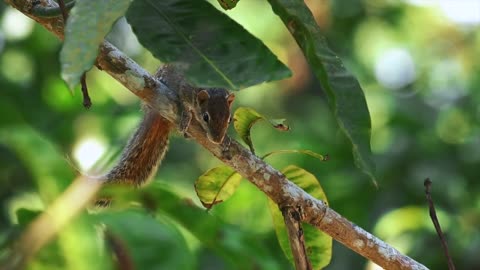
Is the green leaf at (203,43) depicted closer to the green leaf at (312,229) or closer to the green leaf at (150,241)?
the green leaf at (150,241)

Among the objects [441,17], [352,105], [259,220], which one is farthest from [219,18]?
[441,17]

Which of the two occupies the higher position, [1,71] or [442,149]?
[442,149]

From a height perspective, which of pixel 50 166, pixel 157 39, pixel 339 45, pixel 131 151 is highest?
pixel 157 39

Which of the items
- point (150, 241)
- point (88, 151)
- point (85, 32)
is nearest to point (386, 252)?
point (150, 241)

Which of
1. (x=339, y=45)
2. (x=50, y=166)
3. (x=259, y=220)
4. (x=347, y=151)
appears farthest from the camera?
(x=339, y=45)

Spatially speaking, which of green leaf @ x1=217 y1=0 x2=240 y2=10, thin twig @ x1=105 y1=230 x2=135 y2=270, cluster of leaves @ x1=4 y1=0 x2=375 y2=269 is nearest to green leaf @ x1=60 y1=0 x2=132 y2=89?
cluster of leaves @ x1=4 y1=0 x2=375 y2=269

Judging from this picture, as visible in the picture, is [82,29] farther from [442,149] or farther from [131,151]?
[442,149]

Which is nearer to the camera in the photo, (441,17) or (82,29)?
(82,29)
